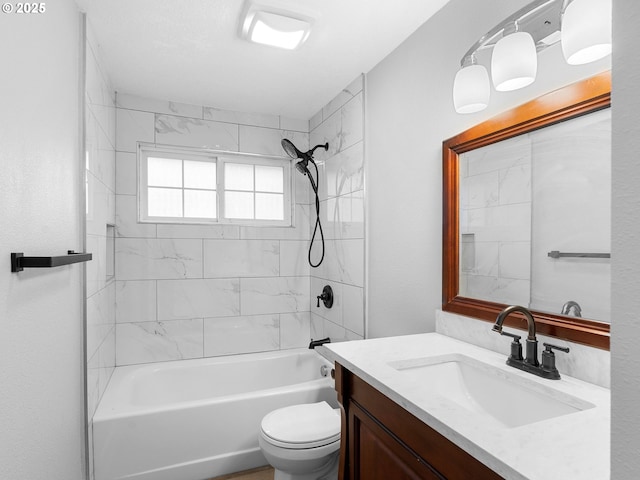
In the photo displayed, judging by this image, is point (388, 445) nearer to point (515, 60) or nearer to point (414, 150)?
point (515, 60)

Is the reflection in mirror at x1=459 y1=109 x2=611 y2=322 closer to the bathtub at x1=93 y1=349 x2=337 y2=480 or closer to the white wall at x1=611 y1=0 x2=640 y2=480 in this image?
the white wall at x1=611 y1=0 x2=640 y2=480

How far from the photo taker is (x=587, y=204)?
106 cm

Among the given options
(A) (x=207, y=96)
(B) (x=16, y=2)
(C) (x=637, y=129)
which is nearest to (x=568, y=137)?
(C) (x=637, y=129)

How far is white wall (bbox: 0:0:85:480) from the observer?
96 centimetres

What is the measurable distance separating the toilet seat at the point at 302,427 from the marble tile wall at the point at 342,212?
61cm

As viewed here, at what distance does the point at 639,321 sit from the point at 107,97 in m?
2.80

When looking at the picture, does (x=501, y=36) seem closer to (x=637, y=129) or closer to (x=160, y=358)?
(x=637, y=129)

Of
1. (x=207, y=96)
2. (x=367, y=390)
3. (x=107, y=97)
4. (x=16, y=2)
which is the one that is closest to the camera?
(x=16, y=2)

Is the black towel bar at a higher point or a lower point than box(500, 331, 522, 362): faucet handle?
higher

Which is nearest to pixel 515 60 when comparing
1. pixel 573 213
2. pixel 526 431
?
pixel 573 213

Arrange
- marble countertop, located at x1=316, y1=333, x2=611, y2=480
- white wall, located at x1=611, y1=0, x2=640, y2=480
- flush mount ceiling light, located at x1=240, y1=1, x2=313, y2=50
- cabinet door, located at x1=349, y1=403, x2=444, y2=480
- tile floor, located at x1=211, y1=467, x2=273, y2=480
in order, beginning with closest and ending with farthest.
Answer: white wall, located at x1=611, y1=0, x2=640, y2=480
marble countertop, located at x1=316, y1=333, x2=611, y2=480
cabinet door, located at x1=349, y1=403, x2=444, y2=480
flush mount ceiling light, located at x1=240, y1=1, x2=313, y2=50
tile floor, located at x1=211, y1=467, x2=273, y2=480

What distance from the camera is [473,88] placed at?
4.30ft

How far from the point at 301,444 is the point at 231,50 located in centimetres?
213

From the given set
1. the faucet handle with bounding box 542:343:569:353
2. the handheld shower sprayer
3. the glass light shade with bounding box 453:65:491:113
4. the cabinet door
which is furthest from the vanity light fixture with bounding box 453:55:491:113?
A: the handheld shower sprayer
